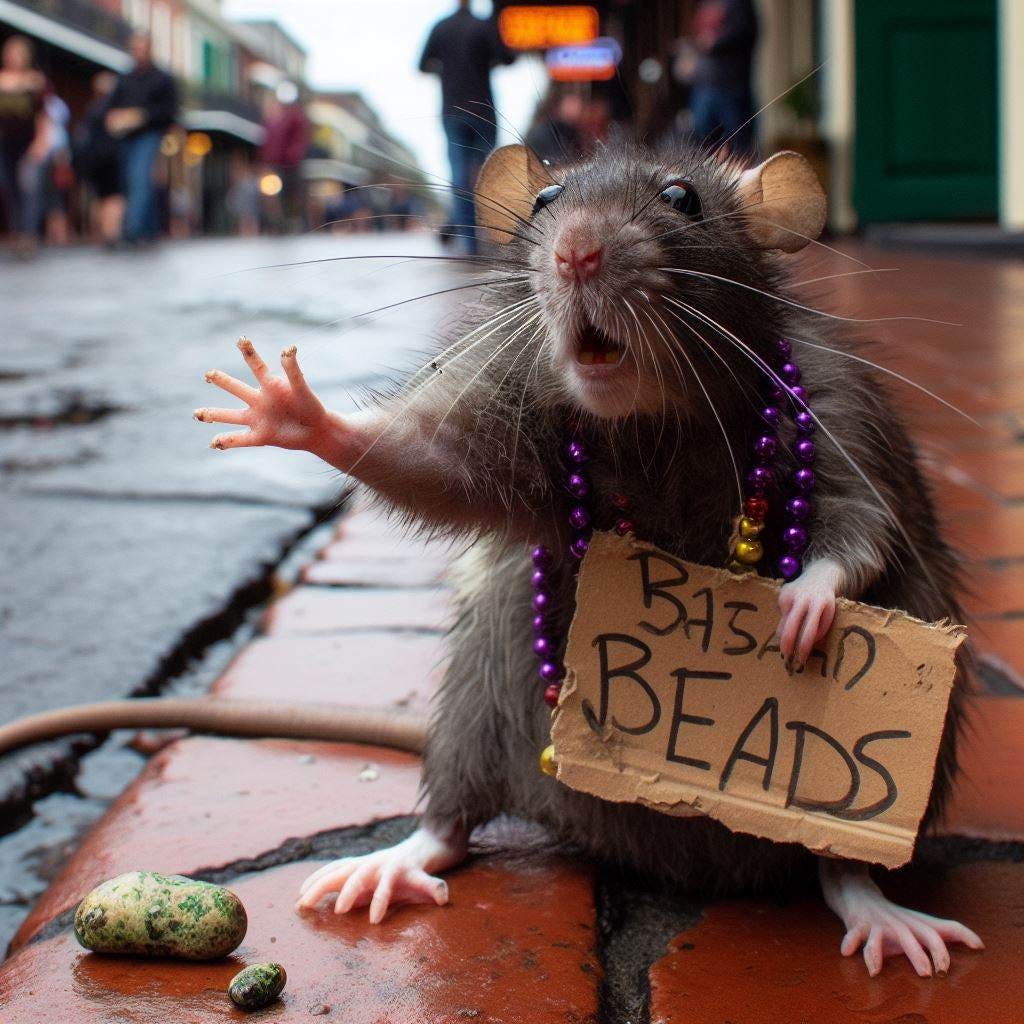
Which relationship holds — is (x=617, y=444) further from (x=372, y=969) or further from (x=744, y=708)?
(x=372, y=969)

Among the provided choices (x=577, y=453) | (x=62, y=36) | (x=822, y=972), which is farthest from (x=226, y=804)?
(x=62, y=36)

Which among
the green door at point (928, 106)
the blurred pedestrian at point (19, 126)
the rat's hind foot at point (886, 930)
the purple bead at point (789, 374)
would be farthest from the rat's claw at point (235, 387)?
the blurred pedestrian at point (19, 126)

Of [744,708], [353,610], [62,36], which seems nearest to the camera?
[744,708]

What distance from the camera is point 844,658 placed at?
1.40 m

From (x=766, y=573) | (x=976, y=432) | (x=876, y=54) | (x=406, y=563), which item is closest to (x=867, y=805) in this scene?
(x=766, y=573)

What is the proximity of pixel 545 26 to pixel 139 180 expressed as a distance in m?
11.5

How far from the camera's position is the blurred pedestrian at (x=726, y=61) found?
35.0 ft

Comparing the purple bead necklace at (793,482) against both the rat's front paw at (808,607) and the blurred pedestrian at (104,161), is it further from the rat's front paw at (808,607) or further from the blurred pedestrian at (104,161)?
the blurred pedestrian at (104,161)

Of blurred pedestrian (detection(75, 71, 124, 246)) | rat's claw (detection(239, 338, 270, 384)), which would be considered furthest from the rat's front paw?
blurred pedestrian (detection(75, 71, 124, 246))

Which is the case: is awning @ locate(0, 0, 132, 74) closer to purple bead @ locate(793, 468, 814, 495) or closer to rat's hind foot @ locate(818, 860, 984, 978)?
purple bead @ locate(793, 468, 814, 495)

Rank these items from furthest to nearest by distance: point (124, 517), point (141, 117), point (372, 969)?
point (141, 117), point (124, 517), point (372, 969)

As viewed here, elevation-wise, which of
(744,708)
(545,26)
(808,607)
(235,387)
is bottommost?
Result: (744,708)

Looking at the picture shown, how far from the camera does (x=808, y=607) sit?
1.36 metres

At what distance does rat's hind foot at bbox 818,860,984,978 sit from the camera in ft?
4.43
